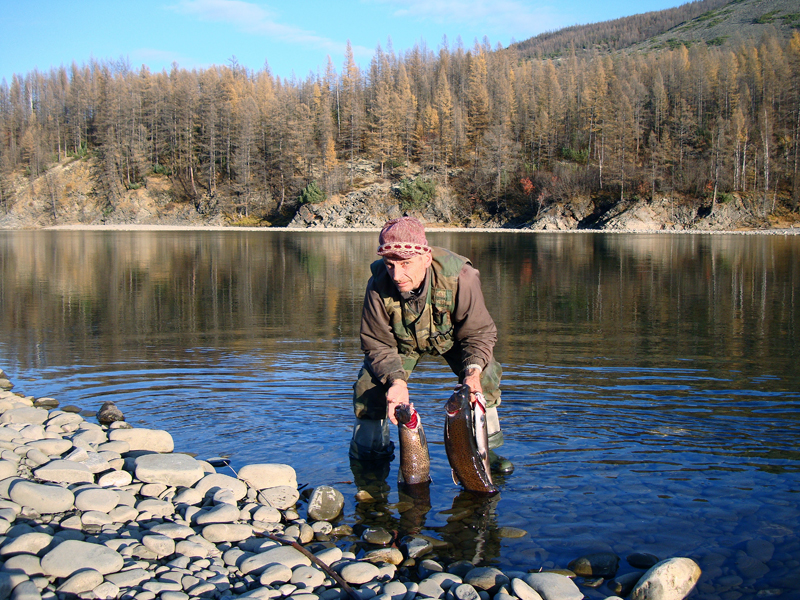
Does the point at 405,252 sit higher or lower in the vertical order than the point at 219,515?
higher

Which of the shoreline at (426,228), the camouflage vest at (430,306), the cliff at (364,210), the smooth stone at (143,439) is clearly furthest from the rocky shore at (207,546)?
the cliff at (364,210)

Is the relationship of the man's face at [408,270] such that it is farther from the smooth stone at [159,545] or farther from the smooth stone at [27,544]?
the smooth stone at [27,544]

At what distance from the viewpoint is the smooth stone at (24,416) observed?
5.91m

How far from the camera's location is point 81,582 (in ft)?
10.6

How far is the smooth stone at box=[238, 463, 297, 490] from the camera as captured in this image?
16.1ft

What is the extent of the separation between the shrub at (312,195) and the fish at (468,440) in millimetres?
77405

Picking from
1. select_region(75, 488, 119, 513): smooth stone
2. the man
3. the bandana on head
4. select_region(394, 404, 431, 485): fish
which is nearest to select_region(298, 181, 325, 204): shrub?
the man

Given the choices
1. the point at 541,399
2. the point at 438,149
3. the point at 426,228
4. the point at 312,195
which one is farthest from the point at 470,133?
the point at 541,399

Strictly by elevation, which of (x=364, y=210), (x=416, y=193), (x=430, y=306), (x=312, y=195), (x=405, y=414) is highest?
(x=416, y=193)

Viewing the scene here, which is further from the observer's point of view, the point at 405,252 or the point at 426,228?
the point at 426,228

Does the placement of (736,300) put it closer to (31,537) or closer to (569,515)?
(569,515)

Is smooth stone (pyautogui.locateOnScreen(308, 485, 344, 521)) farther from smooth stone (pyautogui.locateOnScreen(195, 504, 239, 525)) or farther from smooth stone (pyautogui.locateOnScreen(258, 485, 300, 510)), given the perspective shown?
smooth stone (pyautogui.locateOnScreen(195, 504, 239, 525))

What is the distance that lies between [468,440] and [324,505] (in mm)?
1167

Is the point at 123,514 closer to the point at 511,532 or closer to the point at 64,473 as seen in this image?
the point at 64,473
